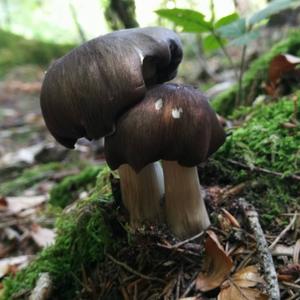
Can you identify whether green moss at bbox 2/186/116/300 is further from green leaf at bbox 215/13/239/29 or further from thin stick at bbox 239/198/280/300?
green leaf at bbox 215/13/239/29

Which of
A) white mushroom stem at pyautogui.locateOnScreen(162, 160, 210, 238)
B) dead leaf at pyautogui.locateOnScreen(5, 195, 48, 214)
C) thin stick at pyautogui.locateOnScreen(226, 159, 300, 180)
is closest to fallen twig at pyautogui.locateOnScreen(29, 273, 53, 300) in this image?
white mushroom stem at pyautogui.locateOnScreen(162, 160, 210, 238)

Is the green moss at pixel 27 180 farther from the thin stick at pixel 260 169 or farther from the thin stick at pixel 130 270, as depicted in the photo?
the thin stick at pixel 260 169

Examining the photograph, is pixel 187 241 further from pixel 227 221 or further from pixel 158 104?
pixel 158 104

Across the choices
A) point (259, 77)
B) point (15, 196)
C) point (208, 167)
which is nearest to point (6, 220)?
point (15, 196)

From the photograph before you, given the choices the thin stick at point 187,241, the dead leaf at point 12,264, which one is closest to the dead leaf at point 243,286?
the thin stick at point 187,241

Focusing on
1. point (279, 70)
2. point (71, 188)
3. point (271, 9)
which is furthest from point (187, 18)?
point (71, 188)

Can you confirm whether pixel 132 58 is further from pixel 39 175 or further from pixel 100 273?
pixel 39 175
